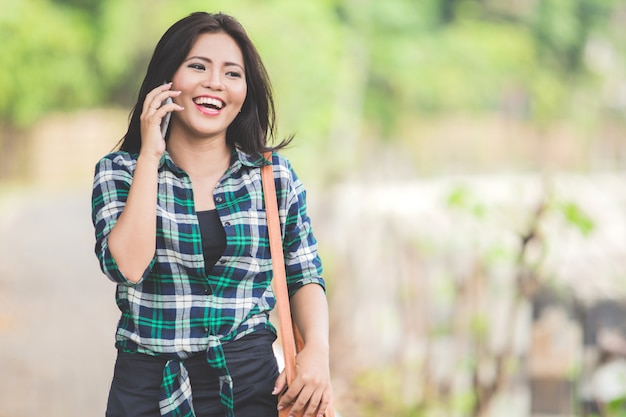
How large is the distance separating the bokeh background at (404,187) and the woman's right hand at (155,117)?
2.33 metres

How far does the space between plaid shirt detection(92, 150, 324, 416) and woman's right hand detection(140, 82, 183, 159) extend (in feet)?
0.21

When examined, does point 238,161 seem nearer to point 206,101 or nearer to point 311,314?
point 206,101

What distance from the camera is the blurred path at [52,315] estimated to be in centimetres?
537

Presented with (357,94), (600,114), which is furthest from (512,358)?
(600,114)

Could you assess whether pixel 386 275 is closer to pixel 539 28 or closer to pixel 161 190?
pixel 161 190

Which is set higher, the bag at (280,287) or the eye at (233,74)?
the eye at (233,74)

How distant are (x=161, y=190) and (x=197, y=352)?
28cm

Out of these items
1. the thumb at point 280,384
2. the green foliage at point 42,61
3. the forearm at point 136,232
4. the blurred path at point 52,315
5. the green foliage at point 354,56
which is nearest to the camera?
the forearm at point 136,232

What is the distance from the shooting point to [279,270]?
1.52 m

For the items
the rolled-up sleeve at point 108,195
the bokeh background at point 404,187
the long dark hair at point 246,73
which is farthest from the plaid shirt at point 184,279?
the bokeh background at point 404,187

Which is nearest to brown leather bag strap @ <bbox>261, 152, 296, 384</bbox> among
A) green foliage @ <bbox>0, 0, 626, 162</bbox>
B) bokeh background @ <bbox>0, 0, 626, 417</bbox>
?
bokeh background @ <bbox>0, 0, 626, 417</bbox>

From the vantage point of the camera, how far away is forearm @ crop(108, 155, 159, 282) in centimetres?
142

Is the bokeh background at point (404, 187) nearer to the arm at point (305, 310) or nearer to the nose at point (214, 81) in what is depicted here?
the arm at point (305, 310)

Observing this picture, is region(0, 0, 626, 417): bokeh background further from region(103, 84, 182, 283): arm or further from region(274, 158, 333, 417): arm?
region(103, 84, 182, 283): arm
